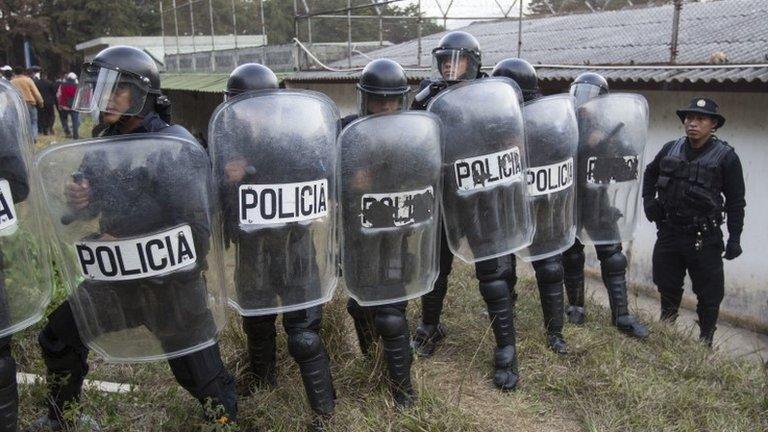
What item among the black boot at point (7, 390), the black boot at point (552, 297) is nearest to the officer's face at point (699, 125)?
the black boot at point (552, 297)

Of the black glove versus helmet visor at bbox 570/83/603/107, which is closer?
helmet visor at bbox 570/83/603/107

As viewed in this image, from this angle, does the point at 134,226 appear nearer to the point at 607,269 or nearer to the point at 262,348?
the point at 262,348

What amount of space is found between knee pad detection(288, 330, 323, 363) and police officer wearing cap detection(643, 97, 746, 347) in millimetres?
2828

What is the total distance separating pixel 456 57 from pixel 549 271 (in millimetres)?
1288

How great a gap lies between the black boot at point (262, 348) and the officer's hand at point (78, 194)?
985mm

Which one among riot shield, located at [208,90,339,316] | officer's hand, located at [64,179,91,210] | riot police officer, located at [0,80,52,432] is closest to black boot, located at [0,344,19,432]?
riot police officer, located at [0,80,52,432]

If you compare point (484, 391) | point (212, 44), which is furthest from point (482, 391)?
point (212, 44)

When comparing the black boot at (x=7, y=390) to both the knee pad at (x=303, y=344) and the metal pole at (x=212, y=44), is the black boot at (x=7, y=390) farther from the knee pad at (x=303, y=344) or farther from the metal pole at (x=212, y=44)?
the metal pole at (x=212, y=44)

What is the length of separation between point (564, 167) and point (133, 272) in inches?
88.4

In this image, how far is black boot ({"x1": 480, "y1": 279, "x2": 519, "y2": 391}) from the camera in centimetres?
322

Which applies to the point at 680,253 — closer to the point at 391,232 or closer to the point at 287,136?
the point at 391,232

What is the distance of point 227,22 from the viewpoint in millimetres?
17203

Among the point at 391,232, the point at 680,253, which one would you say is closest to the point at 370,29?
the point at 680,253

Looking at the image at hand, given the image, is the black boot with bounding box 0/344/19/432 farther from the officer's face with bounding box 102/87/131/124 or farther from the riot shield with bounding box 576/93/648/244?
the riot shield with bounding box 576/93/648/244
